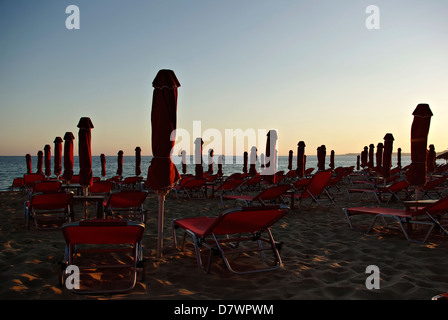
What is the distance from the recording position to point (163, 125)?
→ 3.66 m

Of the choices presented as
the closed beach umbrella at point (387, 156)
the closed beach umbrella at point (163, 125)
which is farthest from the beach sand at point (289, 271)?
the closed beach umbrella at point (387, 156)

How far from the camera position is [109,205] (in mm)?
5918

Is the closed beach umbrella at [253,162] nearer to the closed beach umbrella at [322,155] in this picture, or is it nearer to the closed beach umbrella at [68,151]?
the closed beach umbrella at [322,155]

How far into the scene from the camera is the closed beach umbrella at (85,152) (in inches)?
263

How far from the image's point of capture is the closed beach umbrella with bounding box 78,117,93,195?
6684mm

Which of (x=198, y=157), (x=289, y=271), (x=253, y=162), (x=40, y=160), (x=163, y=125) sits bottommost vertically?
(x=289, y=271)

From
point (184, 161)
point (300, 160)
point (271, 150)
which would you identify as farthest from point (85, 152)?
point (184, 161)

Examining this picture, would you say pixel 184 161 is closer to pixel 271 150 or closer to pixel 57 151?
pixel 57 151

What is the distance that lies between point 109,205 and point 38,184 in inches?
95.8

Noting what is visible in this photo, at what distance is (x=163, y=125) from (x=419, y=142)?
484 centimetres

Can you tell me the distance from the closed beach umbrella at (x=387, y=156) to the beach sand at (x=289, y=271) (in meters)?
4.76

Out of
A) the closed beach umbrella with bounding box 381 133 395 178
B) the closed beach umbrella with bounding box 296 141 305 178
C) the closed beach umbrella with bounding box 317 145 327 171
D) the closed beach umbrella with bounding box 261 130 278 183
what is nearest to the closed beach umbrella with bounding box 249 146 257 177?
the closed beach umbrella with bounding box 317 145 327 171
